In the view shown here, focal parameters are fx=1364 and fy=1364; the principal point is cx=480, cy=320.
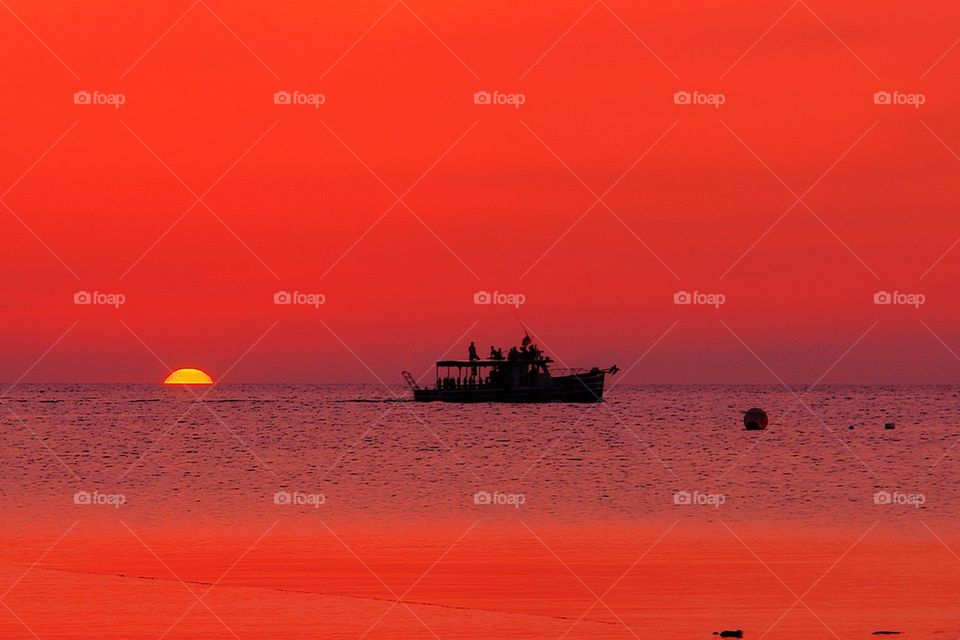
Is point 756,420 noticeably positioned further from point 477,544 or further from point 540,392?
point 477,544

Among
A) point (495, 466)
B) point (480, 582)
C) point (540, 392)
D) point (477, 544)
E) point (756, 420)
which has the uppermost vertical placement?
point (540, 392)

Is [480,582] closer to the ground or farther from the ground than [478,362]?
closer to the ground

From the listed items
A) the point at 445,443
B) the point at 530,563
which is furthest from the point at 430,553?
the point at 445,443

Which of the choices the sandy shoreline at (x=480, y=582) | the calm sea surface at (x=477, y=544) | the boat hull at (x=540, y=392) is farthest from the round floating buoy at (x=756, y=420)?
the sandy shoreline at (x=480, y=582)

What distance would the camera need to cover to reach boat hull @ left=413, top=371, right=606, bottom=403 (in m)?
127

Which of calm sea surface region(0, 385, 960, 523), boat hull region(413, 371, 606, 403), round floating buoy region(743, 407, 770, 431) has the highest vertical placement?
boat hull region(413, 371, 606, 403)

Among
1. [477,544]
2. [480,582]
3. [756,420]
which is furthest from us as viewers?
[756,420]

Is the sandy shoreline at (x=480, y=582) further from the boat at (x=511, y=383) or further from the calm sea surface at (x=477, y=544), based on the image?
the boat at (x=511, y=383)

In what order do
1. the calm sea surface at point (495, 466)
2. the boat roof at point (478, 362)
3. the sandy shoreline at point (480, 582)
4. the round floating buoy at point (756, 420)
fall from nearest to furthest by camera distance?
the sandy shoreline at point (480, 582), the calm sea surface at point (495, 466), the round floating buoy at point (756, 420), the boat roof at point (478, 362)

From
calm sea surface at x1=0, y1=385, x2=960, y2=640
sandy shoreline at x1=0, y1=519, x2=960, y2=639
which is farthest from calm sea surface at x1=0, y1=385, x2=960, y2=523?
sandy shoreline at x1=0, y1=519, x2=960, y2=639

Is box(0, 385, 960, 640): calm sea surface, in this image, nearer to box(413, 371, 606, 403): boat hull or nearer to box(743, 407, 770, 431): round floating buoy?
box(743, 407, 770, 431): round floating buoy

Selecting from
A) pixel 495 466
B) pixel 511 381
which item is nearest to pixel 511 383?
pixel 511 381

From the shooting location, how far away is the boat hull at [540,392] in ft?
416

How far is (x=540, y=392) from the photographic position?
12925 centimetres
